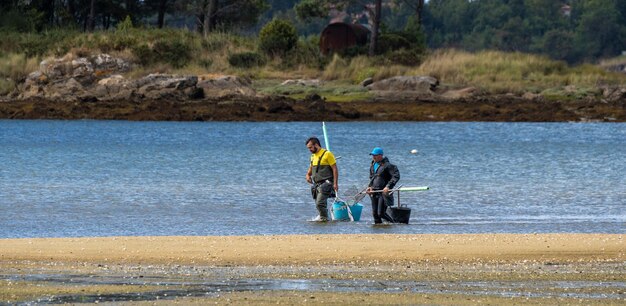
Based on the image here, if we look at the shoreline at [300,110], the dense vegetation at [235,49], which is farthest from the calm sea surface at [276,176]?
the dense vegetation at [235,49]

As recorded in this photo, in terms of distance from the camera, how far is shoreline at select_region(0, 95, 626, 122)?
56875 mm

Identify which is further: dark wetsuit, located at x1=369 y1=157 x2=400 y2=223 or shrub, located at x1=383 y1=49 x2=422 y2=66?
shrub, located at x1=383 y1=49 x2=422 y2=66

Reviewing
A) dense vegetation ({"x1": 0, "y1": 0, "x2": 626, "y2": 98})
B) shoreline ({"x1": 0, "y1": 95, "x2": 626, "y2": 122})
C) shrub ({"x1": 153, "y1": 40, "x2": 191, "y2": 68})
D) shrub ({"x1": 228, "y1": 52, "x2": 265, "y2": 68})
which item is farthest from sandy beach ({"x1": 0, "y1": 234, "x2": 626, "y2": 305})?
shrub ({"x1": 153, "y1": 40, "x2": 191, "y2": 68})

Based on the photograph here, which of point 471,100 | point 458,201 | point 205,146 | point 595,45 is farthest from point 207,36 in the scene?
point 595,45

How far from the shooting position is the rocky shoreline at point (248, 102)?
57125mm

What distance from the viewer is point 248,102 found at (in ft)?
189

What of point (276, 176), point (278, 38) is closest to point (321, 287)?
point (276, 176)

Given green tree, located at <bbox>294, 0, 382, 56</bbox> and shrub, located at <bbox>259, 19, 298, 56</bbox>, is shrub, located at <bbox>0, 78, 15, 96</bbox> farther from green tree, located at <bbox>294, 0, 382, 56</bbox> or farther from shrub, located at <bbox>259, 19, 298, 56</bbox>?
green tree, located at <bbox>294, 0, 382, 56</bbox>

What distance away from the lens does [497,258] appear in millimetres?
16203

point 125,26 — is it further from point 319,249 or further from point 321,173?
point 319,249

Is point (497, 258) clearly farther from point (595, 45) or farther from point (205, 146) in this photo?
point (595, 45)

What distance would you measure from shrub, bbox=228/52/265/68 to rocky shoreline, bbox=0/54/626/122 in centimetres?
276

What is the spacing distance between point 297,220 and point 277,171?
12.9m

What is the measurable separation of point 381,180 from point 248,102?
36688 mm
